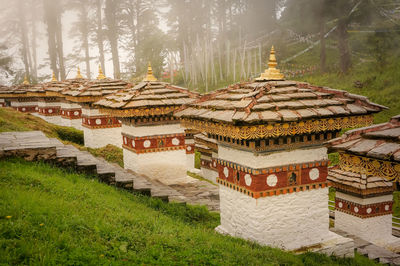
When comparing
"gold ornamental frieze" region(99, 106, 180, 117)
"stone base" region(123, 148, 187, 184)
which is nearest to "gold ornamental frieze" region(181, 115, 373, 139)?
"gold ornamental frieze" region(99, 106, 180, 117)

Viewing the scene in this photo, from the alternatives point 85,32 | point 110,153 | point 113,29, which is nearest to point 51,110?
point 110,153

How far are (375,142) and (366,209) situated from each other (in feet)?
23.4

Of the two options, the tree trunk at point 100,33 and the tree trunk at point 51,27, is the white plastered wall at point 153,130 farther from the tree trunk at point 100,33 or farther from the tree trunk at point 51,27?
the tree trunk at point 100,33

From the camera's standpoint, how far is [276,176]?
5.48 meters

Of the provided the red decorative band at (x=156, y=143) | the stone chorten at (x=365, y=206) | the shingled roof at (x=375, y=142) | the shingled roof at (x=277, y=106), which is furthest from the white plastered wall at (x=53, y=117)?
the shingled roof at (x=375, y=142)

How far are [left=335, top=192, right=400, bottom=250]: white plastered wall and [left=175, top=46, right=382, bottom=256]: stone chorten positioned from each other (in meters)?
4.14

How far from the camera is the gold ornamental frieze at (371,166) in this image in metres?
2.94

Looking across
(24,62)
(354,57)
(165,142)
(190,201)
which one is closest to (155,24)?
(24,62)

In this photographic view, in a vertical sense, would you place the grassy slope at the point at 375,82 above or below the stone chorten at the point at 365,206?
above

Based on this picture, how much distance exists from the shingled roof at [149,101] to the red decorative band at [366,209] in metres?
5.06

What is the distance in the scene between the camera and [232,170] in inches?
230

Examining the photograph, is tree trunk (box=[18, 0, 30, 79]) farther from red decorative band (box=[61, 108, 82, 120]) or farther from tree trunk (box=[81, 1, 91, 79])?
red decorative band (box=[61, 108, 82, 120])

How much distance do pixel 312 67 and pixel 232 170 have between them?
2038cm

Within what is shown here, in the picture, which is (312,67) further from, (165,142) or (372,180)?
(165,142)
